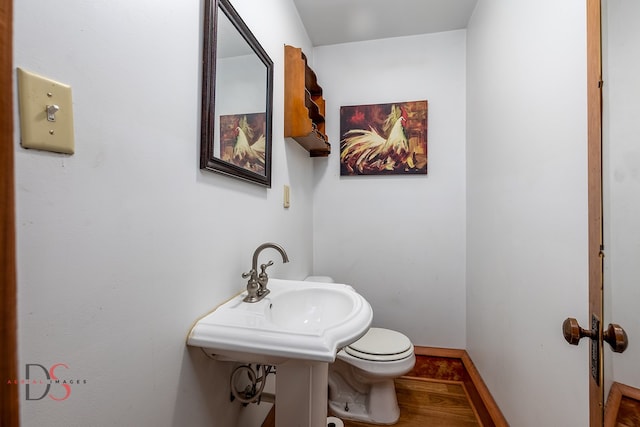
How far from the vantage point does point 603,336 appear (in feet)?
1.81

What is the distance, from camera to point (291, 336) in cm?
68

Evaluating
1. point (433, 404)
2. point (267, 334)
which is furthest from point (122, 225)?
point (433, 404)

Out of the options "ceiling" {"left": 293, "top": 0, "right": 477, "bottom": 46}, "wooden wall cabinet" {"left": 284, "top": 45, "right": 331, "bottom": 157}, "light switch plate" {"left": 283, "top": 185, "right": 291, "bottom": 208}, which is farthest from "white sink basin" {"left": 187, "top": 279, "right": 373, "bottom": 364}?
"ceiling" {"left": 293, "top": 0, "right": 477, "bottom": 46}

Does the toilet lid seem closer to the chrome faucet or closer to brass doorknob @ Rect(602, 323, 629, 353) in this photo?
the chrome faucet

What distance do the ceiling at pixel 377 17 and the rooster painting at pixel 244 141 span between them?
1.06m

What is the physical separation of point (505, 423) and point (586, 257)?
0.95 m

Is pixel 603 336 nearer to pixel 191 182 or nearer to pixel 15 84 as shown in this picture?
pixel 191 182

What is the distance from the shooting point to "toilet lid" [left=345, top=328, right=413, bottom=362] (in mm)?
1360

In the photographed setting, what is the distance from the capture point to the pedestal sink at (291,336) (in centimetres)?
67

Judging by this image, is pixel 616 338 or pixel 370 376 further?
pixel 370 376

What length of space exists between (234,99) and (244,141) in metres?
0.15

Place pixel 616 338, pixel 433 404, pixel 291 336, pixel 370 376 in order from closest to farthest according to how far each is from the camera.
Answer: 1. pixel 616 338
2. pixel 291 336
3. pixel 370 376
4. pixel 433 404

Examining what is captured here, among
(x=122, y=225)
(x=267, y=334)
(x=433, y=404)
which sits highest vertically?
(x=122, y=225)

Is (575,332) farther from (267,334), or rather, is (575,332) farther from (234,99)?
(234,99)
